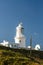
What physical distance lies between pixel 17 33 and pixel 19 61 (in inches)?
1533

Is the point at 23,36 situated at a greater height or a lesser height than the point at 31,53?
greater

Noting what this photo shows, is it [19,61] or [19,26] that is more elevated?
[19,26]

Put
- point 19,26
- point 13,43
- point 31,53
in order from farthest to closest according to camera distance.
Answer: point 19,26
point 13,43
point 31,53

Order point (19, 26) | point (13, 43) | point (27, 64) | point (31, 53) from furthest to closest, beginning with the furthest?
point (19, 26)
point (13, 43)
point (31, 53)
point (27, 64)

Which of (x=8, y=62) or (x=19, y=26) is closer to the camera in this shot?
(x=8, y=62)

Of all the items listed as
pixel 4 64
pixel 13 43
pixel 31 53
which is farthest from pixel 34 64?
pixel 13 43

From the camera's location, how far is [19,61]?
111 feet

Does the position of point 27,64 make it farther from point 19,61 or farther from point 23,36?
point 23,36

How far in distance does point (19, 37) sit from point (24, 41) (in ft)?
5.34

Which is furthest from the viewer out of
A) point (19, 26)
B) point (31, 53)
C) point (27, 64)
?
point (19, 26)

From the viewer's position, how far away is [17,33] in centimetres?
7275

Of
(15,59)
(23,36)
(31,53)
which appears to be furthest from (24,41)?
(15,59)

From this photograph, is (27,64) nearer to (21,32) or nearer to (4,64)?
(4,64)

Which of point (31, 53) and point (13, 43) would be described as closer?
point (31, 53)
